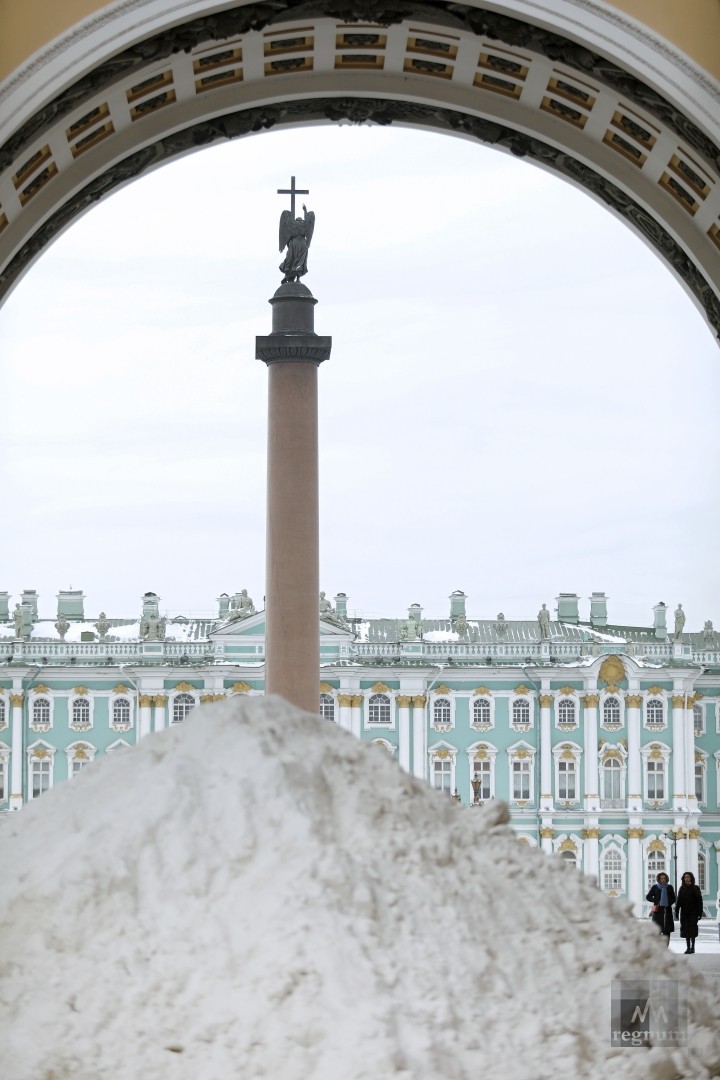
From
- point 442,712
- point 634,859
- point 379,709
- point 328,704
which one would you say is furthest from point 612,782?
point 328,704

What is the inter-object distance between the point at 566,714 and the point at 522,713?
162 cm

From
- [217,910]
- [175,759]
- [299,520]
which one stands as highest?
[299,520]

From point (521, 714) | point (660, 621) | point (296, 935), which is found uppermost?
point (660, 621)

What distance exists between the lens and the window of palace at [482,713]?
63.4 meters

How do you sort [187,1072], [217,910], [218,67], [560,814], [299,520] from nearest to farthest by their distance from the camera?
[187,1072], [217,910], [218,67], [299,520], [560,814]

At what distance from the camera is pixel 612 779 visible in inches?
2484

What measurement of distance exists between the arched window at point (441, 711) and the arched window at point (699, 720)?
9406mm

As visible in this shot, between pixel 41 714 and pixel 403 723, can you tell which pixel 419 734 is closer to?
pixel 403 723

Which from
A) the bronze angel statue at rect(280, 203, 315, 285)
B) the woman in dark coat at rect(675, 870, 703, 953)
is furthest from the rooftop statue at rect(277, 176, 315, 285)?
the woman in dark coat at rect(675, 870, 703, 953)

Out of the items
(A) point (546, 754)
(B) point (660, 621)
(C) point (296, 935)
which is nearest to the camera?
(C) point (296, 935)

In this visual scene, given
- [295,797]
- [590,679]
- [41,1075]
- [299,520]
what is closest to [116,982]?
[41,1075]

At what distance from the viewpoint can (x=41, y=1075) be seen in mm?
7074

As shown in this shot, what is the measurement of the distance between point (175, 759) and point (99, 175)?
6.14 m

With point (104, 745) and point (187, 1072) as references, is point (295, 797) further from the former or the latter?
point (104, 745)
